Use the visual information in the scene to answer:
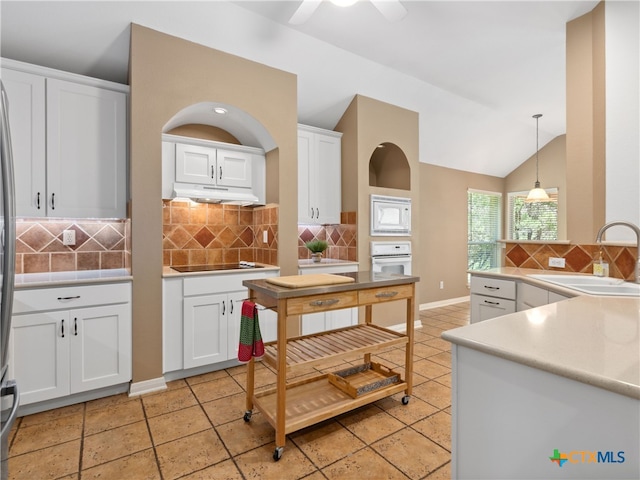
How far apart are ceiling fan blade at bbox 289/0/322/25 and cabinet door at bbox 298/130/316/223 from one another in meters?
1.36

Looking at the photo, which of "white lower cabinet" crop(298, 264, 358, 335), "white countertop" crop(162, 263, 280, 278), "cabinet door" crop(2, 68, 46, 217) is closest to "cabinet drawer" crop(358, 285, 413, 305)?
"white lower cabinet" crop(298, 264, 358, 335)

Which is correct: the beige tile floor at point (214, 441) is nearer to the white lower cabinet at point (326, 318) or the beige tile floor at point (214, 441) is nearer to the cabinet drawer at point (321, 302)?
the cabinet drawer at point (321, 302)

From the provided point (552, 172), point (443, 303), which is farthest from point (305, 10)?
point (552, 172)

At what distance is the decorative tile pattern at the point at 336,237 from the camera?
13.3ft

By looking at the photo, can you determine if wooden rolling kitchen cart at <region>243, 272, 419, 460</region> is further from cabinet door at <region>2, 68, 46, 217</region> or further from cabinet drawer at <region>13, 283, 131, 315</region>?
cabinet door at <region>2, 68, 46, 217</region>

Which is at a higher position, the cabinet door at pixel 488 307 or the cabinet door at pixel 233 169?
the cabinet door at pixel 233 169

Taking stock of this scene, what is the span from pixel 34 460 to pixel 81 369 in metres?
0.64

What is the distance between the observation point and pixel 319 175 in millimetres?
3990

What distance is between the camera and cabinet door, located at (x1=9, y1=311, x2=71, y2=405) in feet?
7.31

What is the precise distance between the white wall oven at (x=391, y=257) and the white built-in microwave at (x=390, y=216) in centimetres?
14

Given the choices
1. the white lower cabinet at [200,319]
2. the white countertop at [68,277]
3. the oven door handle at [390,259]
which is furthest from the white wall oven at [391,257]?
the white countertop at [68,277]

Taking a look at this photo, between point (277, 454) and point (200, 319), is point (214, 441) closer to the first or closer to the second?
point (277, 454)

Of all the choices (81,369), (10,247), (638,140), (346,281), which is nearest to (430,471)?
(346,281)

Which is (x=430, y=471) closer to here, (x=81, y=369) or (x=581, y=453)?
(x=581, y=453)
